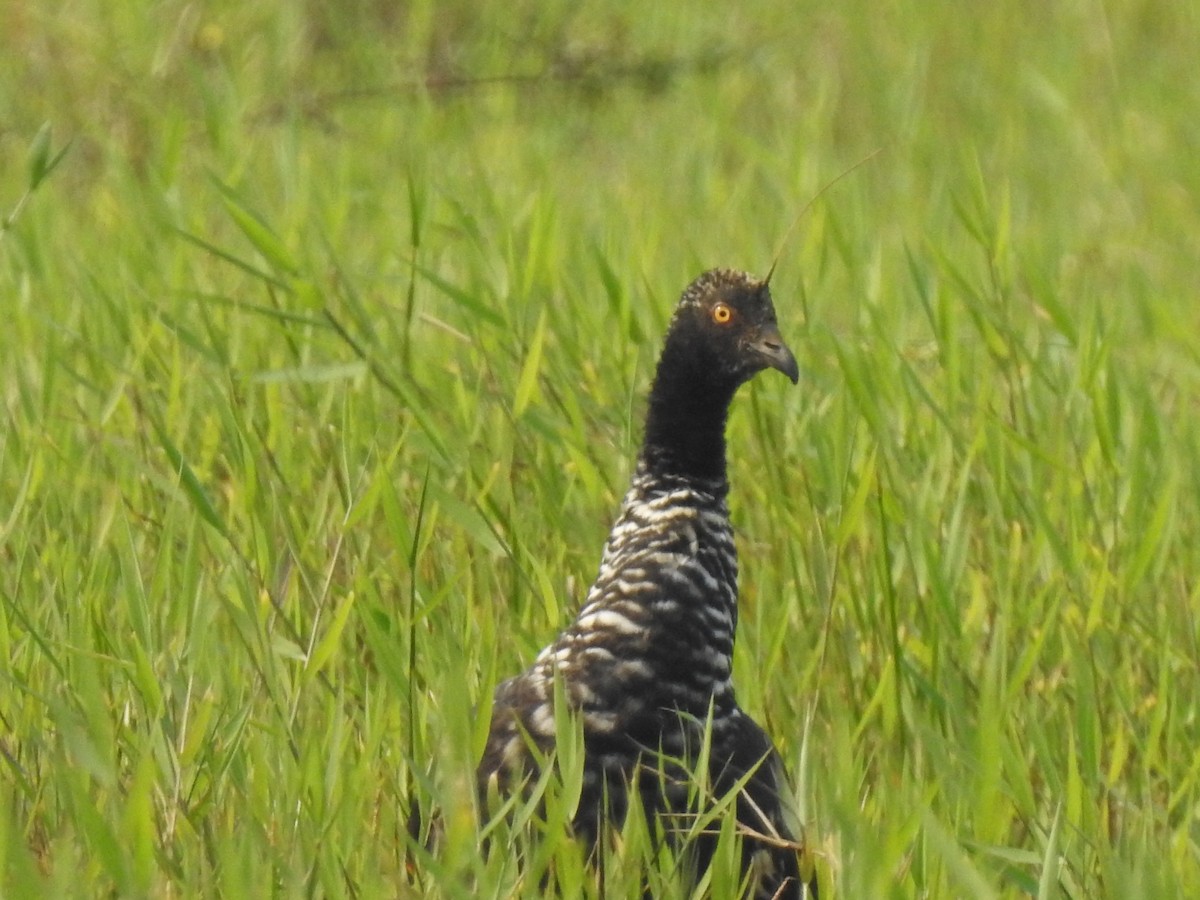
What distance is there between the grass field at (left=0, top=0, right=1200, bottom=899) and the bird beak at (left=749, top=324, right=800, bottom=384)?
24cm

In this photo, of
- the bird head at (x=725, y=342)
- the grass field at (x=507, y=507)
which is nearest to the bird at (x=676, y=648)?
the bird head at (x=725, y=342)

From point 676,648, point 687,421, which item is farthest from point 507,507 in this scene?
point 676,648

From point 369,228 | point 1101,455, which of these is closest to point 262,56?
point 369,228

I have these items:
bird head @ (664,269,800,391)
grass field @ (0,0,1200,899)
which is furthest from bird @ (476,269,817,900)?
grass field @ (0,0,1200,899)

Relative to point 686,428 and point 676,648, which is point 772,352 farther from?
point 676,648

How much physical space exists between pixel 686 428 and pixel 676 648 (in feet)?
1.26

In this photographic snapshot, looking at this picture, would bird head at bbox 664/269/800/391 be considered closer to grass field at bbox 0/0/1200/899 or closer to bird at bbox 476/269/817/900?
bird at bbox 476/269/817/900

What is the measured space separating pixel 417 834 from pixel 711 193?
15.4ft

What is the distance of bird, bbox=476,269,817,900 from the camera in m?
3.23

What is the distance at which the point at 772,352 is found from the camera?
3568 millimetres

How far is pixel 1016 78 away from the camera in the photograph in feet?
33.7

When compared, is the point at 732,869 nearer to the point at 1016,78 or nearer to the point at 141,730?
the point at 141,730

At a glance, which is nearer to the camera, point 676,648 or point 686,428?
point 676,648

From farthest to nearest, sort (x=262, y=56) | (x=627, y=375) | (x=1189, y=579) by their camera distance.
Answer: (x=262, y=56)
(x=627, y=375)
(x=1189, y=579)
